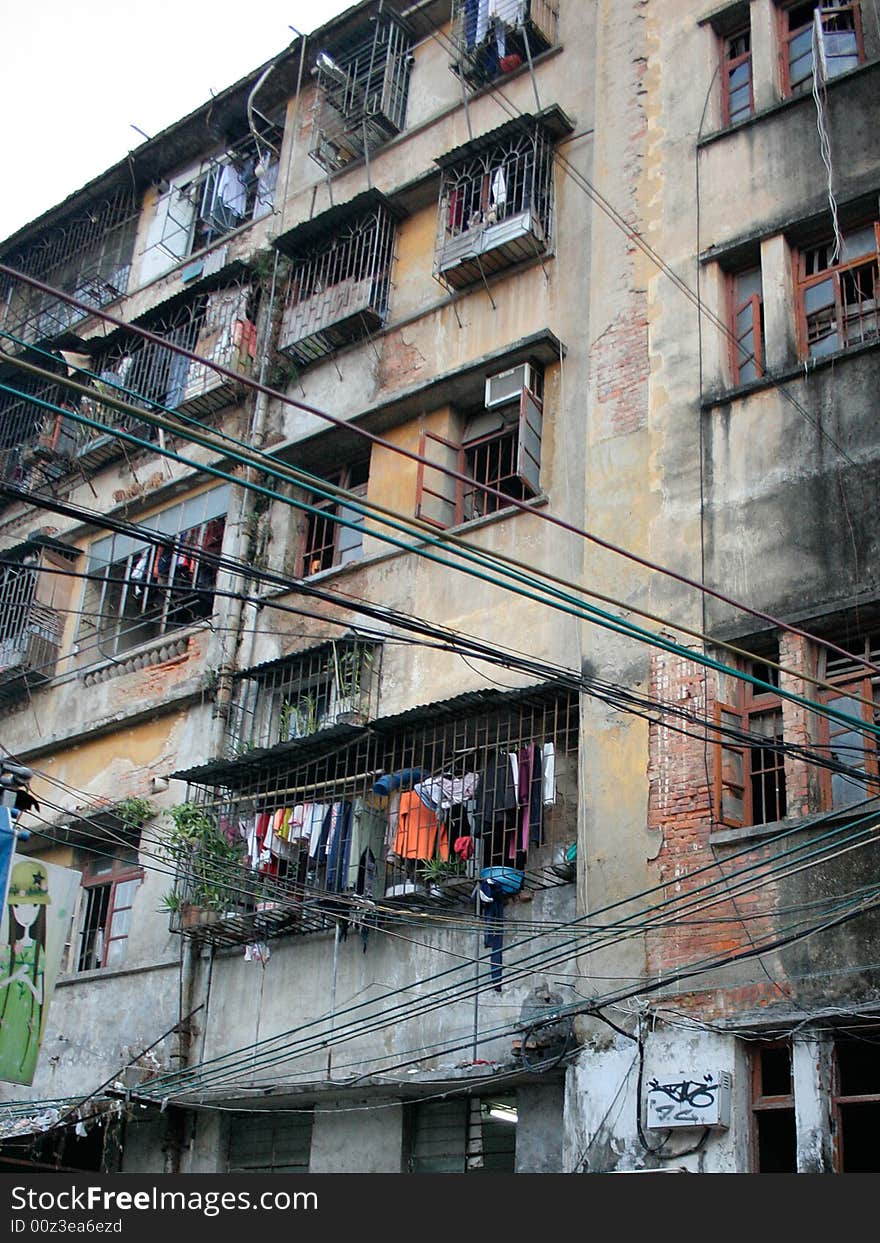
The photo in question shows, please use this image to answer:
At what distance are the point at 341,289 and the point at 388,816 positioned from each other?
6.84 meters

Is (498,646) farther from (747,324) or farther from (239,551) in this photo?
(239,551)

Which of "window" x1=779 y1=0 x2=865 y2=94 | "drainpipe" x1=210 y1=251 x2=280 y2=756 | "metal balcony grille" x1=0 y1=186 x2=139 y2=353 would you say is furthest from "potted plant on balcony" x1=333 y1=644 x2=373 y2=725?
"metal balcony grille" x1=0 y1=186 x2=139 y2=353

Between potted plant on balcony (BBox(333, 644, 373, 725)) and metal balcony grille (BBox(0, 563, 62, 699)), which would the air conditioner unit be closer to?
potted plant on balcony (BBox(333, 644, 373, 725))

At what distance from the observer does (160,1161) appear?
13.3 metres

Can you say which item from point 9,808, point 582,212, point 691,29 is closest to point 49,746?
point 9,808

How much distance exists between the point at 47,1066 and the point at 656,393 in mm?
9660

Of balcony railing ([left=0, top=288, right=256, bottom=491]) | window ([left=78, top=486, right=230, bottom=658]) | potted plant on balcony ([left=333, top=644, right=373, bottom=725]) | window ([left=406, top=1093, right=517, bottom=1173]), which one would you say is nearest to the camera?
window ([left=406, top=1093, right=517, bottom=1173])

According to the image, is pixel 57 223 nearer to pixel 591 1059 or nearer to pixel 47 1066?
pixel 47 1066

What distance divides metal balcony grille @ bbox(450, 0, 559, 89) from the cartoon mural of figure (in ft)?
34.2

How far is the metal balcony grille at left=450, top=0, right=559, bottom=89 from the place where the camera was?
15898 millimetres

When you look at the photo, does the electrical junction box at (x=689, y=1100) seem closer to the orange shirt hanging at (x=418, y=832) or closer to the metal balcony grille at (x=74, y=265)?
the orange shirt hanging at (x=418, y=832)

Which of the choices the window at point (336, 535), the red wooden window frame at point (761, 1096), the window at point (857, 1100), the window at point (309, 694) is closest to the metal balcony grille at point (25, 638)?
the window at point (336, 535)

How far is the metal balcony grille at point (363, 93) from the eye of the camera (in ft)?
57.5

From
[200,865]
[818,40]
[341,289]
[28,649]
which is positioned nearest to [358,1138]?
[200,865]
